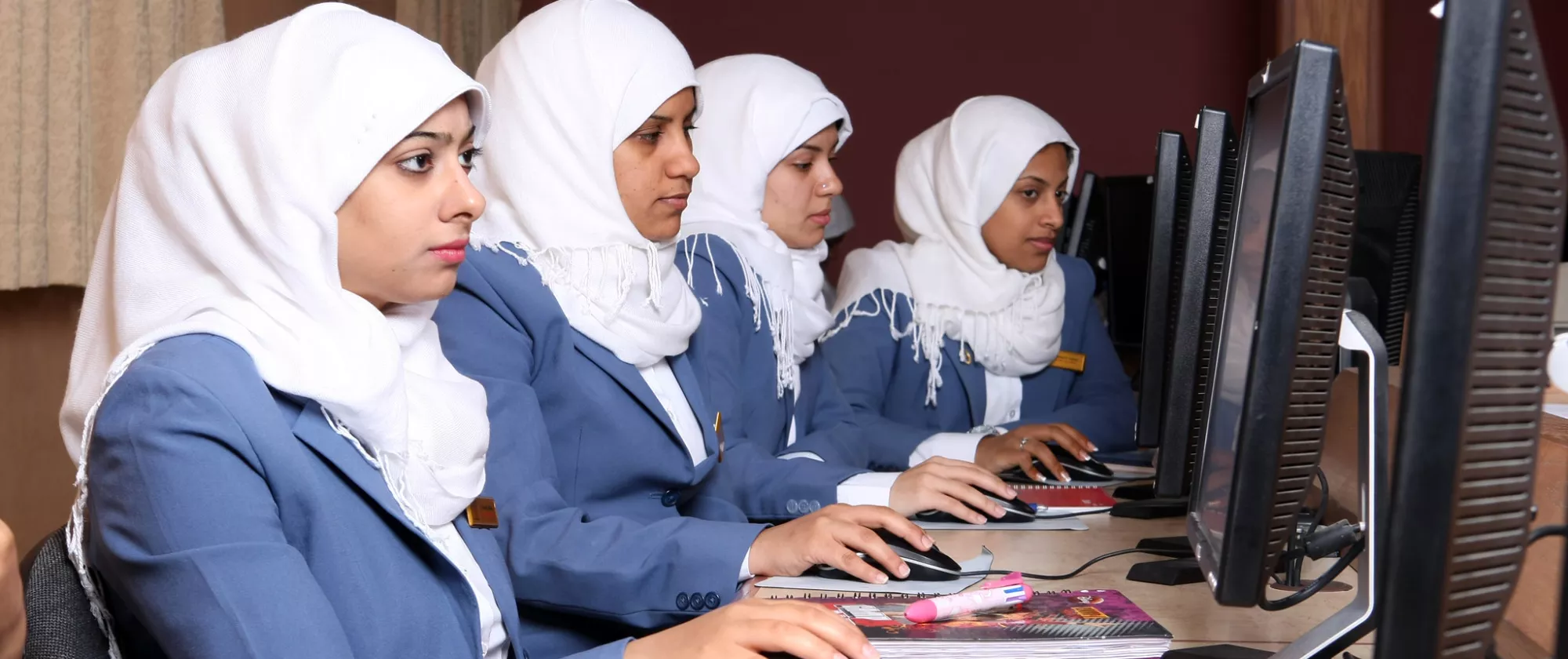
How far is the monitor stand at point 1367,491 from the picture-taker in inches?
34.4

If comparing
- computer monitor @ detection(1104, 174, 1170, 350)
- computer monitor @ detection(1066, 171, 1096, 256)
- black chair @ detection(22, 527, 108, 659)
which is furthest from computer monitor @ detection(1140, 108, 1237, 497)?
computer monitor @ detection(1066, 171, 1096, 256)

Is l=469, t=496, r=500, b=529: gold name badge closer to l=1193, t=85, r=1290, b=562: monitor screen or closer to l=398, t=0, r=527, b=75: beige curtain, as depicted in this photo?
l=1193, t=85, r=1290, b=562: monitor screen

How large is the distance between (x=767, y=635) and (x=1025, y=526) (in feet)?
2.36

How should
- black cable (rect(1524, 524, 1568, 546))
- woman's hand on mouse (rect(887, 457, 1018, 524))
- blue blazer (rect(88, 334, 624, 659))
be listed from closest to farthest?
black cable (rect(1524, 524, 1568, 546)) < blue blazer (rect(88, 334, 624, 659)) < woman's hand on mouse (rect(887, 457, 1018, 524))

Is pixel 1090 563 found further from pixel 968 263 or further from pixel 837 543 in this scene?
pixel 968 263

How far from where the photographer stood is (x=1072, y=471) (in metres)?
2.08

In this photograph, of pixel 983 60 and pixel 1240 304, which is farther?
pixel 983 60

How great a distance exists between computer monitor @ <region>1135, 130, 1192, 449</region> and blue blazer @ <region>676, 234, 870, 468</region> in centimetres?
68

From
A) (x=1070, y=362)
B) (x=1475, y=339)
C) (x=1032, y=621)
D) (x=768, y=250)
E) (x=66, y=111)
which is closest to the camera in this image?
(x=1475, y=339)

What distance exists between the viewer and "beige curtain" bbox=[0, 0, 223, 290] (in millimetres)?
2543

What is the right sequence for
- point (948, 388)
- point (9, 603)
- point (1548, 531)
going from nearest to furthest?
point (1548, 531), point (9, 603), point (948, 388)

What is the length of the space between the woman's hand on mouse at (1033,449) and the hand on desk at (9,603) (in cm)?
149

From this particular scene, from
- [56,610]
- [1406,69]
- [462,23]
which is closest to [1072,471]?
[56,610]

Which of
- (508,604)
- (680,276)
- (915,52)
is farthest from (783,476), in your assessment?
(915,52)
